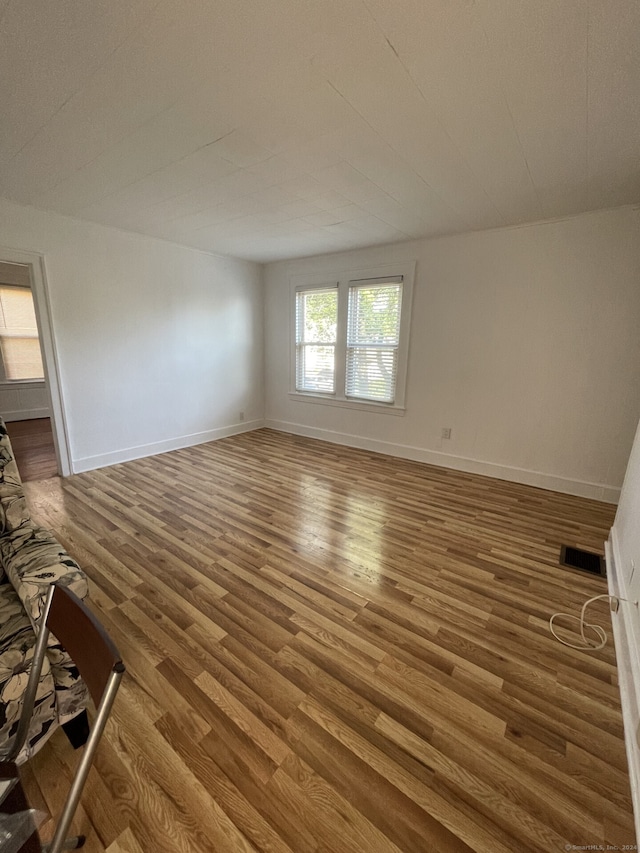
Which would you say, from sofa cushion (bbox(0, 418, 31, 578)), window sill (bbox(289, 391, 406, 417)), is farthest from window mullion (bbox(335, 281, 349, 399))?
sofa cushion (bbox(0, 418, 31, 578))

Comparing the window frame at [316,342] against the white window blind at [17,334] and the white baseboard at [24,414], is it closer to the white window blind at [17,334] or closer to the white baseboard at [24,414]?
the white window blind at [17,334]

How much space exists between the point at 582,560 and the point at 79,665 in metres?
2.82

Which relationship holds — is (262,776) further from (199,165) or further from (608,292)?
(608,292)

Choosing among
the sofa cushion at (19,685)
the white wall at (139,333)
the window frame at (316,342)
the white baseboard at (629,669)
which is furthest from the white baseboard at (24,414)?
the white baseboard at (629,669)

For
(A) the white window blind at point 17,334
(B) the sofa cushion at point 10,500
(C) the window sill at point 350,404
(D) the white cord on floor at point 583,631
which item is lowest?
(D) the white cord on floor at point 583,631

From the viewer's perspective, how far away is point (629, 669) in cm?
143

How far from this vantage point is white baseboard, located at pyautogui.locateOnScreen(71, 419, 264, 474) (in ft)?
12.4

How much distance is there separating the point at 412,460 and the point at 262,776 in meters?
3.54

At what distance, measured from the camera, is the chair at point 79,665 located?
63 centimetres

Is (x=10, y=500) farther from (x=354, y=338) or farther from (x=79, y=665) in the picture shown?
(x=354, y=338)

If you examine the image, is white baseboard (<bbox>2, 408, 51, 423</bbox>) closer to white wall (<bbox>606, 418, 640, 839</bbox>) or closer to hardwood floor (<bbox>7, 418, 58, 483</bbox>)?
hardwood floor (<bbox>7, 418, 58, 483</bbox>)

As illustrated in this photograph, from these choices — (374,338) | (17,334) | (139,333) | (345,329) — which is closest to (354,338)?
(345,329)

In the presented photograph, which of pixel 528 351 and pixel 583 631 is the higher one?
pixel 528 351

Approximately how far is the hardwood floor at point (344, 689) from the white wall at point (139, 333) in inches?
59.1
